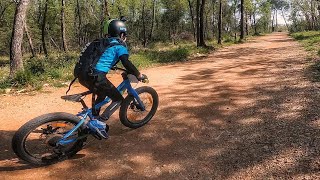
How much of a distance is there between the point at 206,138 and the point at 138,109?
1340 millimetres

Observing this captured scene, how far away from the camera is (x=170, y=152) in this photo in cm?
461

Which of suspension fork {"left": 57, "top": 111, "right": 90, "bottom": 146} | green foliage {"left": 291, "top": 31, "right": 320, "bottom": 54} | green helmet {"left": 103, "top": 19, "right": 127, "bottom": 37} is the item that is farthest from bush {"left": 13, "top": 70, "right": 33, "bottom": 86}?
green foliage {"left": 291, "top": 31, "right": 320, "bottom": 54}

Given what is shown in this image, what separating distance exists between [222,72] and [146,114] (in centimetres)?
528

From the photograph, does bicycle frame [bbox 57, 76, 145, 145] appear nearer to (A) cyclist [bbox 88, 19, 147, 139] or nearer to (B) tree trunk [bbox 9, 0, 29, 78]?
(A) cyclist [bbox 88, 19, 147, 139]

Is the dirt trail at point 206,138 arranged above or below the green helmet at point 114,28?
below

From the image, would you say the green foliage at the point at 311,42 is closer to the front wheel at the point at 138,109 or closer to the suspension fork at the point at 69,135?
the front wheel at the point at 138,109

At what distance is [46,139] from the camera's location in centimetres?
421

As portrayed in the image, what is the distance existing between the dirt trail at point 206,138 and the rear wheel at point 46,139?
141 millimetres

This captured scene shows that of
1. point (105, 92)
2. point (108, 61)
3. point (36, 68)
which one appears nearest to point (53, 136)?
point (105, 92)

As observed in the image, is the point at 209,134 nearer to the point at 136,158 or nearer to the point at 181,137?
the point at 181,137

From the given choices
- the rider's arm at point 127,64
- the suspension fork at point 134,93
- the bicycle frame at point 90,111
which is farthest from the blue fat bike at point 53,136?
the rider's arm at point 127,64

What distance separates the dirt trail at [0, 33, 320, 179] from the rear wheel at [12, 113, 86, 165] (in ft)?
0.46

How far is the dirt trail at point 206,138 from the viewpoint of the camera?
403cm

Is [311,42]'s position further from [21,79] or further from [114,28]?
[114,28]
